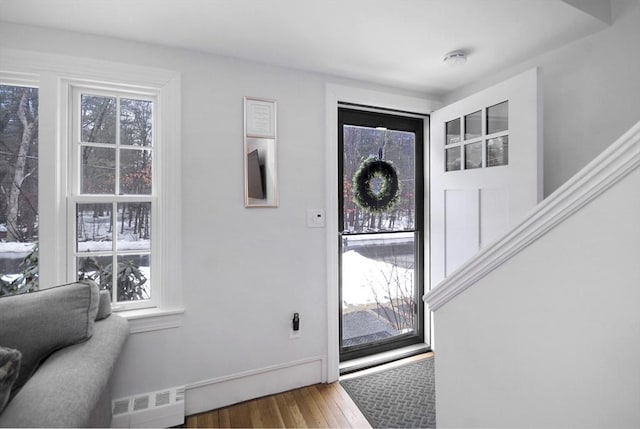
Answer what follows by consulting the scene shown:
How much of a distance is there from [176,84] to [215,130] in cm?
33

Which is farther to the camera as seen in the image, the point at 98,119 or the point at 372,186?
the point at 372,186

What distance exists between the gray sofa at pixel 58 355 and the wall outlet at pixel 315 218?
1.26 m

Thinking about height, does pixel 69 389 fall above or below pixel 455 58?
below

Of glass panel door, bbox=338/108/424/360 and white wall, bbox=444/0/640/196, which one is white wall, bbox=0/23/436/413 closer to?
glass panel door, bbox=338/108/424/360

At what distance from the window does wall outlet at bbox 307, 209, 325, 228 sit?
981 mm

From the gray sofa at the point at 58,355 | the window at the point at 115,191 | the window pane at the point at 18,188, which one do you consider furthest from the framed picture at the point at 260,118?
the gray sofa at the point at 58,355

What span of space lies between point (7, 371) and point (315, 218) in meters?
1.63

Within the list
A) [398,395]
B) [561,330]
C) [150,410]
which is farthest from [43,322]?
[398,395]

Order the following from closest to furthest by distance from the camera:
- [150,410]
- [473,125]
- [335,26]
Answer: [335,26], [150,410], [473,125]

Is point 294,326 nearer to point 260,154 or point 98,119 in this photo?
point 260,154

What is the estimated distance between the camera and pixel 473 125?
2109 millimetres

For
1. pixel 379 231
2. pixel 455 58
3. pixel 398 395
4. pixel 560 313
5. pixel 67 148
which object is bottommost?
pixel 398 395

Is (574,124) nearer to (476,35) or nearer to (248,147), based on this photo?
(476,35)

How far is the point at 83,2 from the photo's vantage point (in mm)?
1417
